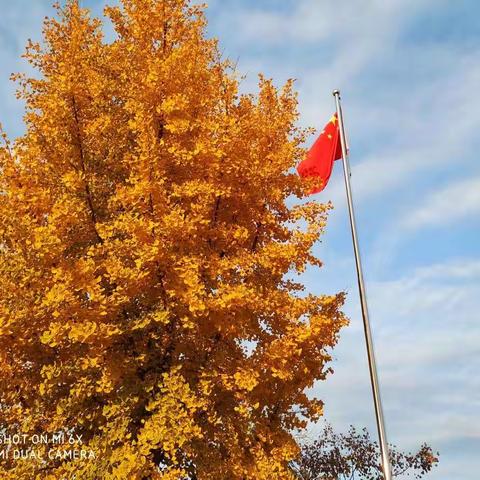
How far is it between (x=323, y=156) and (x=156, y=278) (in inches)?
186

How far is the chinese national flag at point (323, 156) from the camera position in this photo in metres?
11.8

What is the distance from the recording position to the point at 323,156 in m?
12.0

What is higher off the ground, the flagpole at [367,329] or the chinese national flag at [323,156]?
the chinese national flag at [323,156]

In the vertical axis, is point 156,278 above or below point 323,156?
below

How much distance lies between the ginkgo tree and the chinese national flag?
0.49m

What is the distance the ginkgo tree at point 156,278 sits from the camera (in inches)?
348

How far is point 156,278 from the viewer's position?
9.37 meters

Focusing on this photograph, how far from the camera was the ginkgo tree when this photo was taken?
29.0 feet

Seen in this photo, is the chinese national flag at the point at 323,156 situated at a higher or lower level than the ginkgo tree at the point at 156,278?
higher

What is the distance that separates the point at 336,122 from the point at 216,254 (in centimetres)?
446

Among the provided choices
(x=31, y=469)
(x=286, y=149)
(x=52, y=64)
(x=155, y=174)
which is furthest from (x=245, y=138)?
(x=31, y=469)

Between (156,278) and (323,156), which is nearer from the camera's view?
(156,278)

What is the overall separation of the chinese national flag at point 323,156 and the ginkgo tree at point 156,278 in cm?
49

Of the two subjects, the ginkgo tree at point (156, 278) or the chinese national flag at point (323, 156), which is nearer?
the ginkgo tree at point (156, 278)
